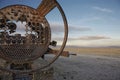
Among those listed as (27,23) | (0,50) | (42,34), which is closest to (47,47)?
(42,34)

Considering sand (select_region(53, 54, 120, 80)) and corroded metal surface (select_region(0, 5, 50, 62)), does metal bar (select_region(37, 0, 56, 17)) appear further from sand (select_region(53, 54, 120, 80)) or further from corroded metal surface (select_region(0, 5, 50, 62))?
sand (select_region(53, 54, 120, 80))

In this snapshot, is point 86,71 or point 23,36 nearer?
point 23,36

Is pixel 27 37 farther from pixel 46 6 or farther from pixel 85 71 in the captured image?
pixel 85 71

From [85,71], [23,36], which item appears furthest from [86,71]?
[23,36]

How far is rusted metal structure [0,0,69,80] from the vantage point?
509 cm

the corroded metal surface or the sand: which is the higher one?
the corroded metal surface

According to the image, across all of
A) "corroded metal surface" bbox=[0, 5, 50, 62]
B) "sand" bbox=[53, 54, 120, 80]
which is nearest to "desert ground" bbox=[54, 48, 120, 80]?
"sand" bbox=[53, 54, 120, 80]

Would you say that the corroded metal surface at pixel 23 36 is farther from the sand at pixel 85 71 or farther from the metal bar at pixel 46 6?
the sand at pixel 85 71

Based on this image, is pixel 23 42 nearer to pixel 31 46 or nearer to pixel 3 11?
pixel 31 46

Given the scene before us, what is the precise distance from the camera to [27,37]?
18.7ft

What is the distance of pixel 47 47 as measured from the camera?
18.2 ft

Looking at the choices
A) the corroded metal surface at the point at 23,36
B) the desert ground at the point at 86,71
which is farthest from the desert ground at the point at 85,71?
the corroded metal surface at the point at 23,36

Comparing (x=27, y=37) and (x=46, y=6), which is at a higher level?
(x=46, y=6)

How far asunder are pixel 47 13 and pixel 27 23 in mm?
639
